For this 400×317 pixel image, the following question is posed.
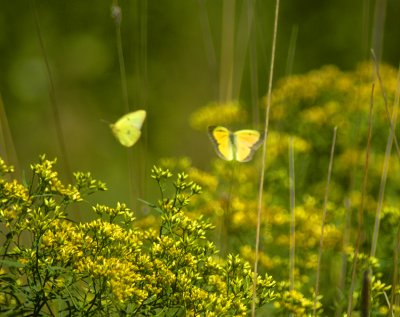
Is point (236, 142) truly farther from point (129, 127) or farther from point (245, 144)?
point (129, 127)

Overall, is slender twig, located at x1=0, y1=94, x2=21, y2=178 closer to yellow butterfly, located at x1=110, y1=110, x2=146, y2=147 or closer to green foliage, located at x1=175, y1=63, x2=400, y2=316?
yellow butterfly, located at x1=110, y1=110, x2=146, y2=147

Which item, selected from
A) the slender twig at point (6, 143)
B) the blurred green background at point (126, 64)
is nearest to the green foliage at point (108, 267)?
the slender twig at point (6, 143)

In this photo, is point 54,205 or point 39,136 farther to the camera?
point 39,136

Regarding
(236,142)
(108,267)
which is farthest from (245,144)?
(108,267)

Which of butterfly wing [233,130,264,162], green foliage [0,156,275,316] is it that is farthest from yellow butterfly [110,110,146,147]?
green foliage [0,156,275,316]

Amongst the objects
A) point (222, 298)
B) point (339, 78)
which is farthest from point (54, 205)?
point (339, 78)

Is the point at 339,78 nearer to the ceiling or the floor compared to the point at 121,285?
nearer to the ceiling

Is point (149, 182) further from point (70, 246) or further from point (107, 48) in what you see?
point (70, 246)

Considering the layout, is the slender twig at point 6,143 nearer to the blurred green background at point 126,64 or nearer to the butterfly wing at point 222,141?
the butterfly wing at point 222,141
